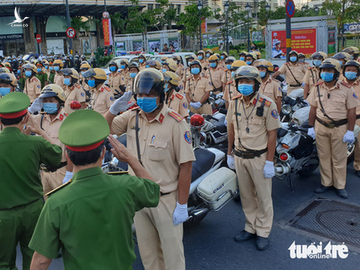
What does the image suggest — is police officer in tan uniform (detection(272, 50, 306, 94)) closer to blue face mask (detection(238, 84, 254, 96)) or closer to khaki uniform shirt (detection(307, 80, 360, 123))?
khaki uniform shirt (detection(307, 80, 360, 123))

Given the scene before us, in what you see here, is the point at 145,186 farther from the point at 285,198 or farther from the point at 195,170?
the point at 285,198

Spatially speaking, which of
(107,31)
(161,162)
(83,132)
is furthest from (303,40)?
(107,31)

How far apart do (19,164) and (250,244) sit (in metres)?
2.80

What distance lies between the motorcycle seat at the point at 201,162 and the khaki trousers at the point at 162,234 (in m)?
1.09

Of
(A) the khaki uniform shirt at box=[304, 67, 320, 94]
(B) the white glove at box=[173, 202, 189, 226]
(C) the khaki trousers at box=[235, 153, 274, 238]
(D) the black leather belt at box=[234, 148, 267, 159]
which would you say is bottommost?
(C) the khaki trousers at box=[235, 153, 274, 238]

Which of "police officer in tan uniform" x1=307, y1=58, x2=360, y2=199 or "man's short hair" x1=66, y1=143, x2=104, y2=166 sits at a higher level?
"man's short hair" x1=66, y1=143, x2=104, y2=166

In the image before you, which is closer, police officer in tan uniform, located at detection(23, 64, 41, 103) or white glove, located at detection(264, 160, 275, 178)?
white glove, located at detection(264, 160, 275, 178)

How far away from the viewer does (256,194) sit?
15.0 ft

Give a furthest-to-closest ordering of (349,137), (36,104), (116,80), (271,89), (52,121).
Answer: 1. (116,80)
2. (271,89)
3. (349,137)
4. (36,104)
5. (52,121)

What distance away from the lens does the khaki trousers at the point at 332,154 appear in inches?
226

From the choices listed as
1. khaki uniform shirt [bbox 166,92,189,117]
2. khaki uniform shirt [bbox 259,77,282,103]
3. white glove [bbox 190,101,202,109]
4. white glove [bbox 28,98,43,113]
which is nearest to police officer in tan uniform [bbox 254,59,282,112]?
khaki uniform shirt [bbox 259,77,282,103]

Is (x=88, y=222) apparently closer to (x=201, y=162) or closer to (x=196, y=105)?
(x=201, y=162)

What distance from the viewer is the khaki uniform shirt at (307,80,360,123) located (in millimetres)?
5590

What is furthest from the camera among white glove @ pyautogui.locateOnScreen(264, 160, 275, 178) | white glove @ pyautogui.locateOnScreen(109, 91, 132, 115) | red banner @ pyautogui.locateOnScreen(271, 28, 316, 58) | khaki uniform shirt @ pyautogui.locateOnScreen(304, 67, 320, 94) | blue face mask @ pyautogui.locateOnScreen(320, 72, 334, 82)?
red banner @ pyautogui.locateOnScreen(271, 28, 316, 58)
